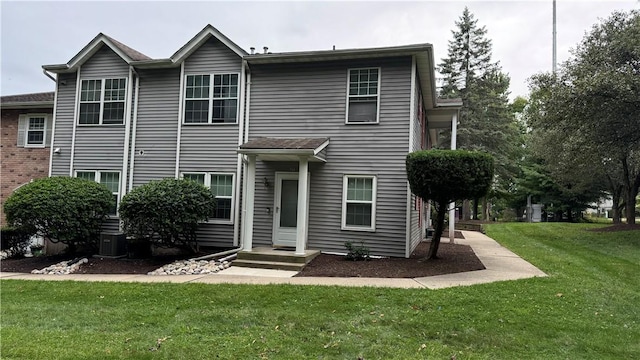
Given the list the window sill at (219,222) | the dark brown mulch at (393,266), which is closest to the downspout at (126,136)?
the window sill at (219,222)

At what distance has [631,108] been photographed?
12961 mm

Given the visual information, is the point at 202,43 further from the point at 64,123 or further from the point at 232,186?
the point at 64,123

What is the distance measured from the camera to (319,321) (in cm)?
495

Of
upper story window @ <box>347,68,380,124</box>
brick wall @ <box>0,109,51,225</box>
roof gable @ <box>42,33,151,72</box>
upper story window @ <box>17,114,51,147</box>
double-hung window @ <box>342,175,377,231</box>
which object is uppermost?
roof gable @ <box>42,33,151,72</box>

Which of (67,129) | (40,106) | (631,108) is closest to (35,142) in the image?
(40,106)

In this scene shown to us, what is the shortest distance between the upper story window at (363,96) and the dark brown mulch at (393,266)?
11.9ft

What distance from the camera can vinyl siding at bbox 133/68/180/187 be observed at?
1159cm

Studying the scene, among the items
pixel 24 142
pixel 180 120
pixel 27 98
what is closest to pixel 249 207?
pixel 180 120

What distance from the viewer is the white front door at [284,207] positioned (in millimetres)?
10461

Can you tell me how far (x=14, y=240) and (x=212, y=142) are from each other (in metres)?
6.33

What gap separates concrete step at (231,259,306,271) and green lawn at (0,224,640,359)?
6.68ft

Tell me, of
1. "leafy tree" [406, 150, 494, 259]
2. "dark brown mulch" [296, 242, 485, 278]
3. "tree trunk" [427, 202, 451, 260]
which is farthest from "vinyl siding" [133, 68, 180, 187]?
"tree trunk" [427, 202, 451, 260]

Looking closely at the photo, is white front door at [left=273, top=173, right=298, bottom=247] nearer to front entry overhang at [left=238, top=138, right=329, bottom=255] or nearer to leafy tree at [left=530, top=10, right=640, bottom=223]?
front entry overhang at [left=238, top=138, right=329, bottom=255]

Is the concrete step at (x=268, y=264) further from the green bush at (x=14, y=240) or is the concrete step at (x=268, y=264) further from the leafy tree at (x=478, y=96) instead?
the leafy tree at (x=478, y=96)
